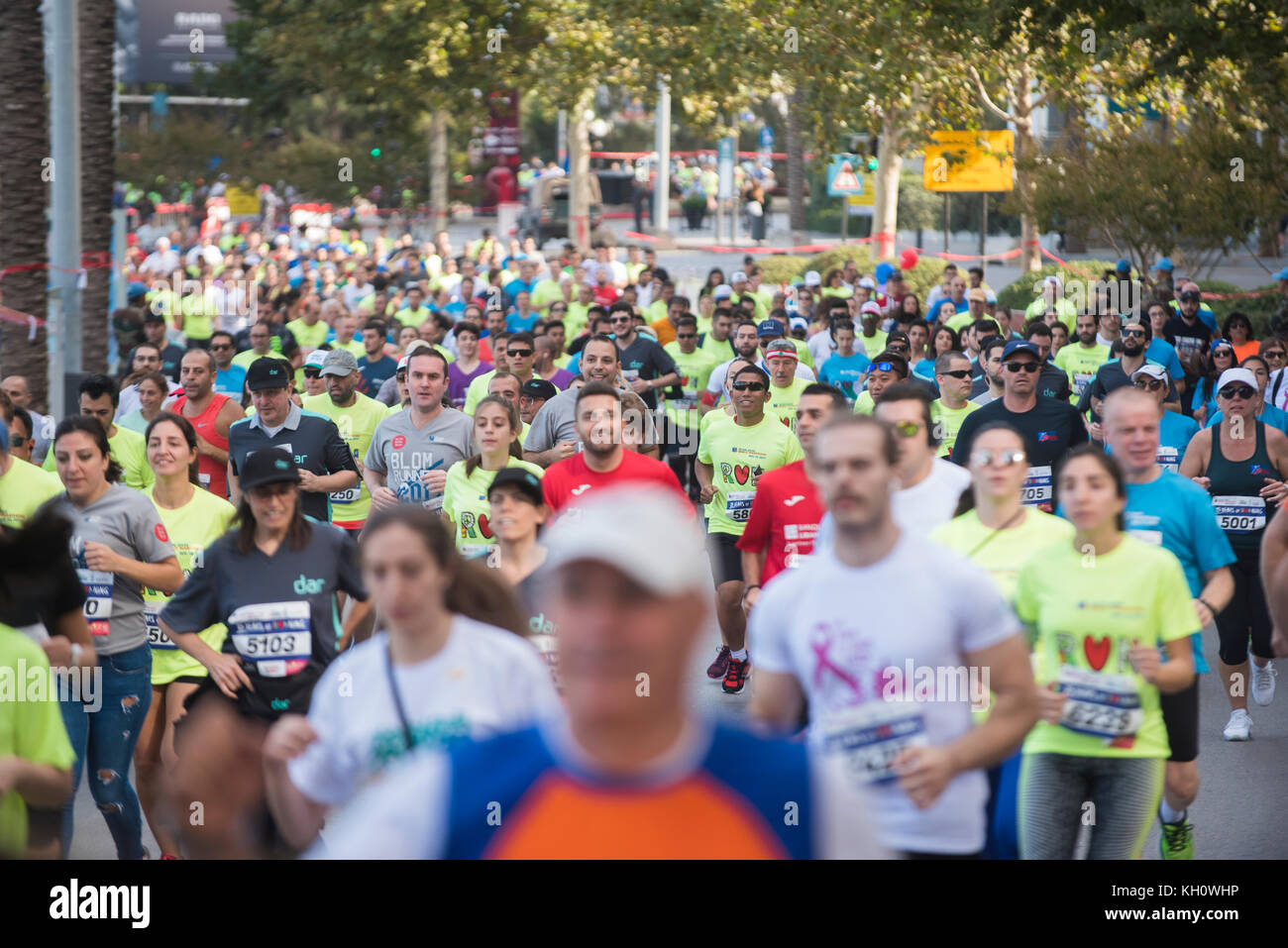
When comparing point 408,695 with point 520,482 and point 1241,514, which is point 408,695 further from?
point 1241,514

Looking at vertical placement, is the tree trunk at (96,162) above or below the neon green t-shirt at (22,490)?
above

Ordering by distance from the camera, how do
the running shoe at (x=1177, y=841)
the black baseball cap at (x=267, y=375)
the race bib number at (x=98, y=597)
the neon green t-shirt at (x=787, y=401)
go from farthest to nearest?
the neon green t-shirt at (x=787, y=401) < the black baseball cap at (x=267, y=375) < the race bib number at (x=98, y=597) < the running shoe at (x=1177, y=841)

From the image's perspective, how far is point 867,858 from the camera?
8.25ft

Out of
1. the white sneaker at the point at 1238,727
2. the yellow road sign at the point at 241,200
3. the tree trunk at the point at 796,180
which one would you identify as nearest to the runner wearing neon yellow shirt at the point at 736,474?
the white sneaker at the point at 1238,727

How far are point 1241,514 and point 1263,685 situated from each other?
4.03 feet

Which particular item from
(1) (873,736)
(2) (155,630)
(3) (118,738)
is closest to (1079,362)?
(2) (155,630)

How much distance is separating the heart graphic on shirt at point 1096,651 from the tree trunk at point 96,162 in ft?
38.9

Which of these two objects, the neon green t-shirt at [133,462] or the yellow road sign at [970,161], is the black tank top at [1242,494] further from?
the yellow road sign at [970,161]

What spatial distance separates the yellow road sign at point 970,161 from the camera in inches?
1228

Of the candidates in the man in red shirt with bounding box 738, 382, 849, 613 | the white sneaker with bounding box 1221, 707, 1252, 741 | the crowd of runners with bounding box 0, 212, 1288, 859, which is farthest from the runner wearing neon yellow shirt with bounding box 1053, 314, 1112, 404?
the man in red shirt with bounding box 738, 382, 849, 613

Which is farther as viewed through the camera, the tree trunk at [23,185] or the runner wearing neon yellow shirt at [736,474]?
the tree trunk at [23,185]

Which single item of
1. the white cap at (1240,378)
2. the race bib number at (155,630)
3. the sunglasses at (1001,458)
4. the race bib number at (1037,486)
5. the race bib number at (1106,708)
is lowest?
the race bib number at (155,630)
